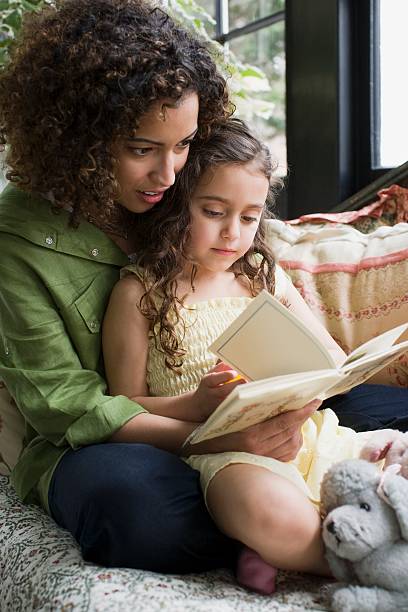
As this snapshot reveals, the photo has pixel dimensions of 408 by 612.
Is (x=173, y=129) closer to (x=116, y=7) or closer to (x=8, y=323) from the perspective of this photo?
(x=116, y=7)

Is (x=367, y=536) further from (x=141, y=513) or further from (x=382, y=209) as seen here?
(x=382, y=209)

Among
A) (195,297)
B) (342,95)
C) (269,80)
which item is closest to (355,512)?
(195,297)

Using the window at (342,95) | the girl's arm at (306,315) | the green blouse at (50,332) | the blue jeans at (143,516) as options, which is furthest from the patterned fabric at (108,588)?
the window at (342,95)

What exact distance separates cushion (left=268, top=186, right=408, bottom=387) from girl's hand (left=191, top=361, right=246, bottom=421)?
54 cm

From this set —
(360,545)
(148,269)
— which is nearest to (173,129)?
(148,269)

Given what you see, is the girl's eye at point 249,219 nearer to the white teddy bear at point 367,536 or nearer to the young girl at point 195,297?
the young girl at point 195,297

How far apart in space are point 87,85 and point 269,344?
20.7 inches

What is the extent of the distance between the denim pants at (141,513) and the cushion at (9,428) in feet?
1.13

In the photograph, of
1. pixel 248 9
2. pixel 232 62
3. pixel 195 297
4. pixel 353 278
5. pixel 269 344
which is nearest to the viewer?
pixel 269 344

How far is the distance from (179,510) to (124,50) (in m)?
0.72

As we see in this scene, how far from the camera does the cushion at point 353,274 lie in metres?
1.79

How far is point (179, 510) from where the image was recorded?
124 cm

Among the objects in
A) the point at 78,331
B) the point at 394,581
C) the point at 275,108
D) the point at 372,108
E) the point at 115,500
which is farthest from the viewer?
the point at 275,108

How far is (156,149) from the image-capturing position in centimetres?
144
